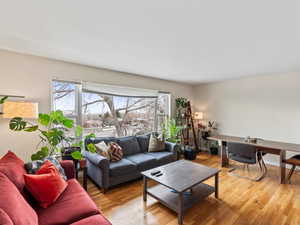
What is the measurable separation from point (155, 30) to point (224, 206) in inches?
99.9

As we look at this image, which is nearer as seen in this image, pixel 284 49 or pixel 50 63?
pixel 284 49

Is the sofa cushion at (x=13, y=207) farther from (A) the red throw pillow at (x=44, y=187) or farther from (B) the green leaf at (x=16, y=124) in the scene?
(B) the green leaf at (x=16, y=124)

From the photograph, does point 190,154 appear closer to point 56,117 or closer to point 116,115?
point 116,115

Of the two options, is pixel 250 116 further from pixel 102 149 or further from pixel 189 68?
pixel 102 149

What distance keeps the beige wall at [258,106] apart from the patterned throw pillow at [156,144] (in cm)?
224

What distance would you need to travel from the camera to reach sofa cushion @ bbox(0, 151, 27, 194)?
1.46 meters

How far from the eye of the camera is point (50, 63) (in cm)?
274

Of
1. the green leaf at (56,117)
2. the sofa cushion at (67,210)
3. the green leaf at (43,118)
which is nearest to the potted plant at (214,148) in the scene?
the sofa cushion at (67,210)

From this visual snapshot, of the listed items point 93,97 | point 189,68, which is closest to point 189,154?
point 189,68

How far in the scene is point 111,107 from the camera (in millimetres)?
3664

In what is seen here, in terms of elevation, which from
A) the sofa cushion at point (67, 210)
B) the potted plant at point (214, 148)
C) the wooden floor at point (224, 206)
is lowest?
the wooden floor at point (224, 206)

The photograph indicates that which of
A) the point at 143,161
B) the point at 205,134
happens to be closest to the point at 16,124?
the point at 143,161

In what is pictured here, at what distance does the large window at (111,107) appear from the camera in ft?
10.1

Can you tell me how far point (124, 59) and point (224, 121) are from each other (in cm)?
361
